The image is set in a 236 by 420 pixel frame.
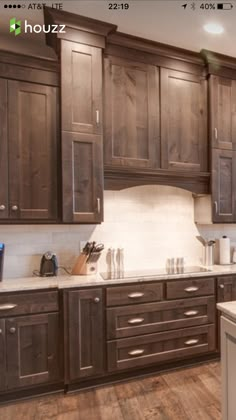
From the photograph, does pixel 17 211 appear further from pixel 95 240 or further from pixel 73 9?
pixel 73 9

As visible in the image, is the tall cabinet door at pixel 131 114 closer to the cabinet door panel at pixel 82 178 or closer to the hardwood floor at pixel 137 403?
the cabinet door panel at pixel 82 178

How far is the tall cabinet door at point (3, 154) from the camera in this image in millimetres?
2123

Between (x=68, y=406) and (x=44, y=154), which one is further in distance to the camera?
(x=44, y=154)

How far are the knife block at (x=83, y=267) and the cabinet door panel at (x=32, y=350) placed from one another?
17.8 inches

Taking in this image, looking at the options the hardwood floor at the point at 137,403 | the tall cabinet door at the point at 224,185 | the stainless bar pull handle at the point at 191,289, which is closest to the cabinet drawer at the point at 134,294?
the stainless bar pull handle at the point at 191,289

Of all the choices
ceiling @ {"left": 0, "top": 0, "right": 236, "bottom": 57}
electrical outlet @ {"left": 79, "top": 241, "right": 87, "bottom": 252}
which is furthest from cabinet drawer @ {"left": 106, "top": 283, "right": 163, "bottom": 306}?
ceiling @ {"left": 0, "top": 0, "right": 236, "bottom": 57}

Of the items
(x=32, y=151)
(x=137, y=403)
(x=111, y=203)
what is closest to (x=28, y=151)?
(x=32, y=151)

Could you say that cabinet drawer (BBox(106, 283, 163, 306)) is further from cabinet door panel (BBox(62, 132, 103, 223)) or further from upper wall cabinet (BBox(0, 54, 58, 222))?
upper wall cabinet (BBox(0, 54, 58, 222))

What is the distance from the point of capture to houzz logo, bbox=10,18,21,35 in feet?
7.44

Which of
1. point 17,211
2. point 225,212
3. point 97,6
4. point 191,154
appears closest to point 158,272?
point 225,212

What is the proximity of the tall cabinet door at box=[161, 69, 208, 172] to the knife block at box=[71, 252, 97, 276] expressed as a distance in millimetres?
1137

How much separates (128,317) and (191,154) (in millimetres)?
1651

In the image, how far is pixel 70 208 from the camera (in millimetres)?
2256

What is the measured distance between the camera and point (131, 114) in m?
2.51
